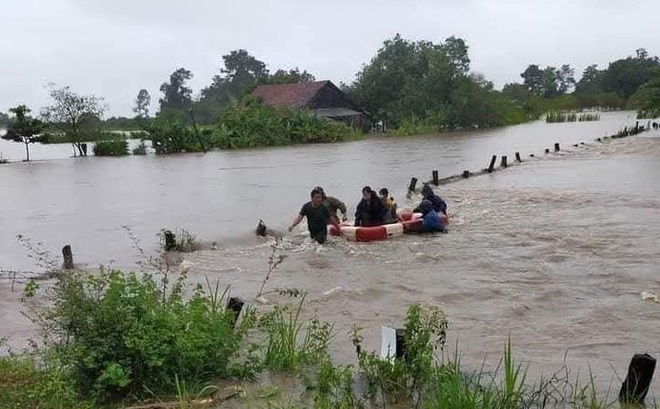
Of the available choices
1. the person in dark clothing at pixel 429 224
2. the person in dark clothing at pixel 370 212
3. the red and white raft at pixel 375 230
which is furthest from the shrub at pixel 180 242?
the person in dark clothing at pixel 429 224

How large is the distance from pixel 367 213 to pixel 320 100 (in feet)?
145

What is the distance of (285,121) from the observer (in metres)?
52.4

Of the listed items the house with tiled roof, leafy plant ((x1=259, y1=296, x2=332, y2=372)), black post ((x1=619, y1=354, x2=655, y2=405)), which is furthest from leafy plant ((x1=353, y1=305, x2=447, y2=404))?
the house with tiled roof

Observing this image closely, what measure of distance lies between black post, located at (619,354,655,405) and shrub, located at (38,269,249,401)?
143 inches

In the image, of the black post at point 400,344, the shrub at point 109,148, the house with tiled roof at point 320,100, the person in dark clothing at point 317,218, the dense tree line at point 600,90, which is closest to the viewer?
the black post at point 400,344

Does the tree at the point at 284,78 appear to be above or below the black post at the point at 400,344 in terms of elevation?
above

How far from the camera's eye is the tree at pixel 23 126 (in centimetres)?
4459

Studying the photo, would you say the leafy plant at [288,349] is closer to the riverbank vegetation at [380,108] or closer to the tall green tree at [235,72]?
the riverbank vegetation at [380,108]

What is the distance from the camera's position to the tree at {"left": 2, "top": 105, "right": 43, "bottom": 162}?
4459 cm

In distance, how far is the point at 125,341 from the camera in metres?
5.80

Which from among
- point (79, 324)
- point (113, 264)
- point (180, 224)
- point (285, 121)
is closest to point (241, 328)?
point (79, 324)

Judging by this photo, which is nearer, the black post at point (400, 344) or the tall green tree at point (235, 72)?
the black post at point (400, 344)

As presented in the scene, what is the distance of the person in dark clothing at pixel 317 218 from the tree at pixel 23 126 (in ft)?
117

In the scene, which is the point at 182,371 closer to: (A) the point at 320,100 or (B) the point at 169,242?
(B) the point at 169,242
